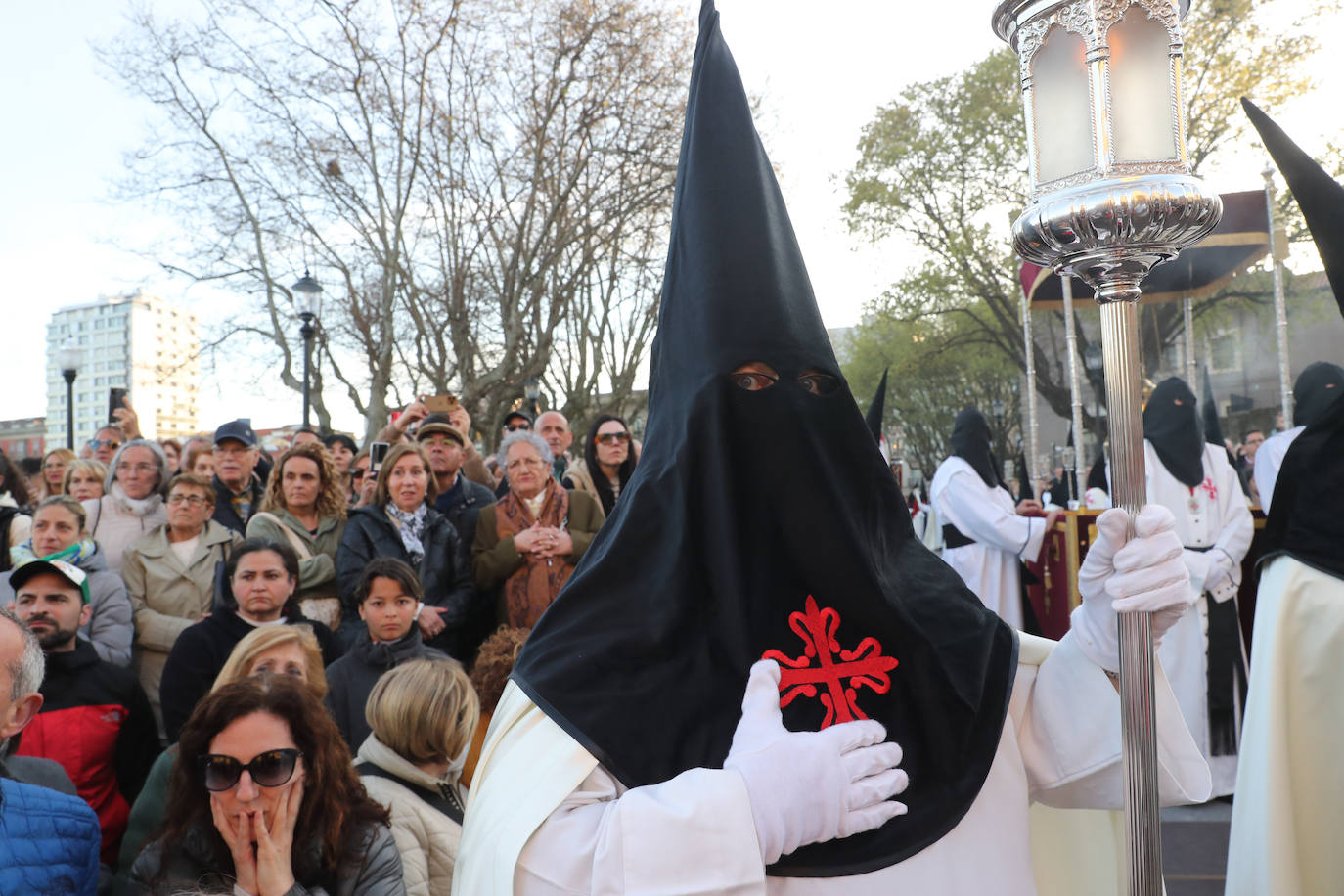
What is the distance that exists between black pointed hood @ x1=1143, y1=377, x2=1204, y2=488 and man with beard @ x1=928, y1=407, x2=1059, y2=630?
148cm

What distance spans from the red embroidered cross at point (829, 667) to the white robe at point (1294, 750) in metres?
2.17

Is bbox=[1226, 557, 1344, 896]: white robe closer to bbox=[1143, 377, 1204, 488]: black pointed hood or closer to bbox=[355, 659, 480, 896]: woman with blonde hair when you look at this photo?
bbox=[355, 659, 480, 896]: woman with blonde hair

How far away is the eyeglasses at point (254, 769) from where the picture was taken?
275 cm

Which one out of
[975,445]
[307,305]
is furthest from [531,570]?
[307,305]

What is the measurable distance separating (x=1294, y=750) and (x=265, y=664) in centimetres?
348

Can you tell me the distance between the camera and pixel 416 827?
3.29m

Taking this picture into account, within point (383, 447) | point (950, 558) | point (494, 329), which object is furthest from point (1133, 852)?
point (494, 329)

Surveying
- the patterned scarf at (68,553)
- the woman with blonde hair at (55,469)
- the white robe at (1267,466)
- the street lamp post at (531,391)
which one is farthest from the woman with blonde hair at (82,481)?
the street lamp post at (531,391)

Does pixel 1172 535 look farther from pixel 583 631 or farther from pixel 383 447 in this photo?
pixel 383 447

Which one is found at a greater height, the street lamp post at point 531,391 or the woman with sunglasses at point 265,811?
the street lamp post at point 531,391

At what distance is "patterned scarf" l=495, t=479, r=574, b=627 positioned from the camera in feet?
16.9

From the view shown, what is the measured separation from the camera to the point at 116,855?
12.2 feet

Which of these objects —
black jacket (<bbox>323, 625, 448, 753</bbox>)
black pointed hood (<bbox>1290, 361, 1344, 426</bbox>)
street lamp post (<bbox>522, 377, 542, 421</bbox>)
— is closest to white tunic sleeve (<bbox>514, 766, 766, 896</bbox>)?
black jacket (<bbox>323, 625, 448, 753</bbox>)

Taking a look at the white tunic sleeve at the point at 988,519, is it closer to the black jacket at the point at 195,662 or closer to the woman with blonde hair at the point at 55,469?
the black jacket at the point at 195,662
